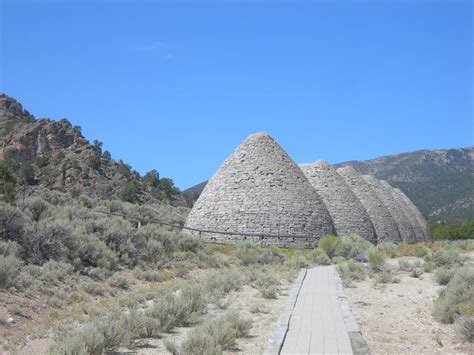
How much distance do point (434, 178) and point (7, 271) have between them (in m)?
135

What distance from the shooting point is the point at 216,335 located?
7.45m

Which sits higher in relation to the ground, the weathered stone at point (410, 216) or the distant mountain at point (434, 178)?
the distant mountain at point (434, 178)

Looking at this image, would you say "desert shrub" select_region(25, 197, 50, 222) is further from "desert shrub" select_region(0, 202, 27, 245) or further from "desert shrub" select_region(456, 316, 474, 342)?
"desert shrub" select_region(456, 316, 474, 342)

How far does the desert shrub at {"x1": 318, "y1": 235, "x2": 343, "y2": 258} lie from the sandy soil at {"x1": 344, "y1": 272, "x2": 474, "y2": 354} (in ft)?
23.9

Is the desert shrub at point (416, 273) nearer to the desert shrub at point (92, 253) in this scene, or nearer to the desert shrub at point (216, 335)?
the desert shrub at point (92, 253)

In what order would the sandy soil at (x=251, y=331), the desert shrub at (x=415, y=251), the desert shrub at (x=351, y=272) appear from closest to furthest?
the sandy soil at (x=251, y=331)
the desert shrub at (x=351, y=272)
the desert shrub at (x=415, y=251)

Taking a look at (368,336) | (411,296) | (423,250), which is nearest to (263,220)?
(423,250)

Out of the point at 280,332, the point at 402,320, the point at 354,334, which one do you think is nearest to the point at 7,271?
the point at 280,332

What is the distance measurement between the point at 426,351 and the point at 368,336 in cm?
108

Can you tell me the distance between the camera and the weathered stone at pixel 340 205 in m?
28.2

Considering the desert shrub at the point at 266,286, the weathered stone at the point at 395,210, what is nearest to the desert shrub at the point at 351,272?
the desert shrub at the point at 266,286

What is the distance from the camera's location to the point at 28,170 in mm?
44312

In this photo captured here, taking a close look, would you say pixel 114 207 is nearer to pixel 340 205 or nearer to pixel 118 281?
pixel 340 205

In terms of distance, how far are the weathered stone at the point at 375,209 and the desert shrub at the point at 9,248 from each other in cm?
2274
